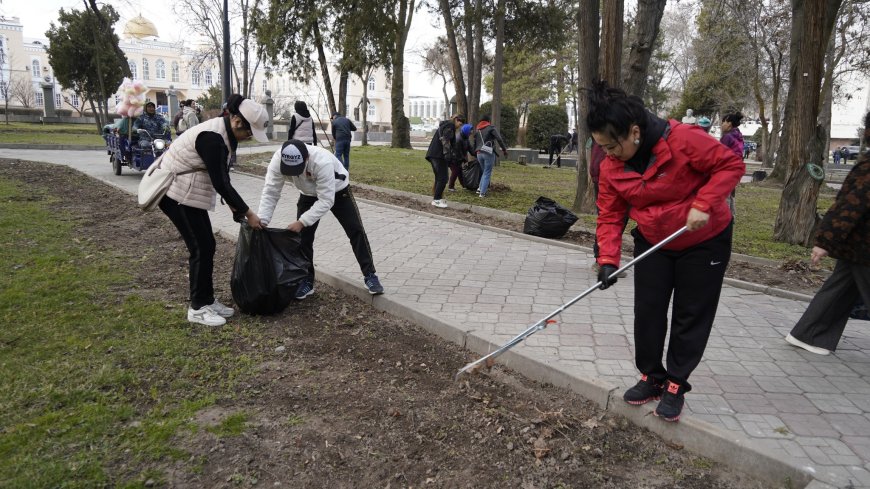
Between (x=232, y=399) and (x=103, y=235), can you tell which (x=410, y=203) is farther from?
(x=232, y=399)

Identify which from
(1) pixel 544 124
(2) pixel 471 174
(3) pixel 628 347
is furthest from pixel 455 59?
(3) pixel 628 347

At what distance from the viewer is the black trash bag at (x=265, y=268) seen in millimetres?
4617

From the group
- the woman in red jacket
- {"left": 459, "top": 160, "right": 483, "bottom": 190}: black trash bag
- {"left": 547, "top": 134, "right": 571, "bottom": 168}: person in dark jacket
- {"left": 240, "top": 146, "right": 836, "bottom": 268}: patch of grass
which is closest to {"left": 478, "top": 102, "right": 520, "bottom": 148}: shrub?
{"left": 547, "top": 134, "right": 571, "bottom": 168}: person in dark jacket

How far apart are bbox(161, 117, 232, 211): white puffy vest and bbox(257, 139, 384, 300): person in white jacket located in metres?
0.51

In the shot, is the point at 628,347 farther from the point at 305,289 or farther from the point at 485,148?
the point at 485,148

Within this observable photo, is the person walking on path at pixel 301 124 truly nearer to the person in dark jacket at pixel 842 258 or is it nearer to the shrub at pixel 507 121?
the person in dark jacket at pixel 842 258

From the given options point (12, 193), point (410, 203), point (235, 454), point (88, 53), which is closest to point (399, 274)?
point (235, 454)

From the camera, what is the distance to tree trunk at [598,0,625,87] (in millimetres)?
8234

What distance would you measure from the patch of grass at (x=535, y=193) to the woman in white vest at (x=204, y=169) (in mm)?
5802

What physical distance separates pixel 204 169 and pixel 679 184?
10.7ft

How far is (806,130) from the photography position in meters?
7.45

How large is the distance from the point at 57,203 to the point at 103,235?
298cm

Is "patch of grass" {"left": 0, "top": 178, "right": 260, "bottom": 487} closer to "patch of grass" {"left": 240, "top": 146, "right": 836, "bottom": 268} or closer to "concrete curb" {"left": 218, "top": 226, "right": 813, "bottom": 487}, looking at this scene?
"concrete curb" {"left": 218, "top": 226, "right": 813, "bottom": 487}

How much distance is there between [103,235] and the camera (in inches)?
296
